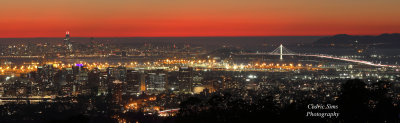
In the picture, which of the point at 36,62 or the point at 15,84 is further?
the point at 36,62

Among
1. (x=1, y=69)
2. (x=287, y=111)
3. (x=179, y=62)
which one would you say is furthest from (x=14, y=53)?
(x=287, y=111)

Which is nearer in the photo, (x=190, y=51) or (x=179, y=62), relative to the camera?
(x=179, y=62)

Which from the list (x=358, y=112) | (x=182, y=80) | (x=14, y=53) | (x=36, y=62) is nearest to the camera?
(x=358, y=112)

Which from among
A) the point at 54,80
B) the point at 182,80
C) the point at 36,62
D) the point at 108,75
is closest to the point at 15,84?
the point at 54,80

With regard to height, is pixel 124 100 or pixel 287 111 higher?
pixel 287 111

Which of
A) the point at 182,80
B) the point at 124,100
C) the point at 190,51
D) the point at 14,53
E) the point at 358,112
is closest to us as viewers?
the point at 358,112

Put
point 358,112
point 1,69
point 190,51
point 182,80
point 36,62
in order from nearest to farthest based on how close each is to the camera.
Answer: point 358,112 → point 182,80 → point 1,69 → point 36,62 → point 190,51

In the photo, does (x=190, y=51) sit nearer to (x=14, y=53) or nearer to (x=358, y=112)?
(x=14, y=53)

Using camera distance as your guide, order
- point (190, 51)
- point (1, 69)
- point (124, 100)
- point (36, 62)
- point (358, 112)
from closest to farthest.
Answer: point (358, 112), point (124, 100), point (1, 69), point (36, 62), point (190, 51)

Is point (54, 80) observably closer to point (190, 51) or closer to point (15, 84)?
point (15, 84)
